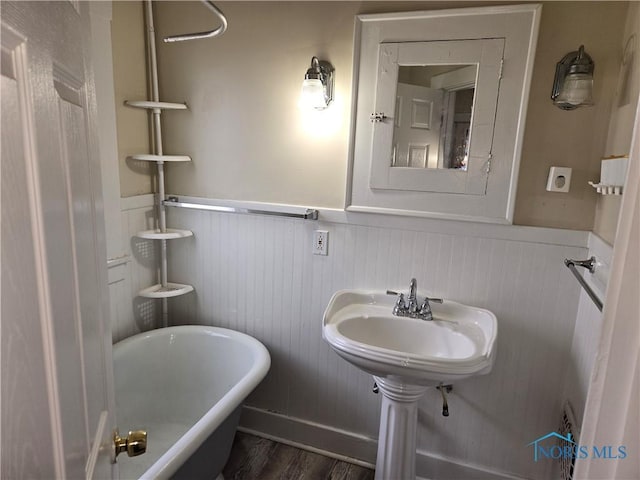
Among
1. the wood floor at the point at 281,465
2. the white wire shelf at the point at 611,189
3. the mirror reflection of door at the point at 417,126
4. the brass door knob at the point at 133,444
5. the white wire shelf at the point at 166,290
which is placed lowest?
the wood floor at the point at 281,465

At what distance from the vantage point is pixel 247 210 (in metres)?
1.99

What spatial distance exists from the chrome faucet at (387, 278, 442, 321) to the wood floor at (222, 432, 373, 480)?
0.83 meters

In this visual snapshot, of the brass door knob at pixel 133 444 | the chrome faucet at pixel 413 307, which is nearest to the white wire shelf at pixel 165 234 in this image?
the chrome faucet at pixel 413 307

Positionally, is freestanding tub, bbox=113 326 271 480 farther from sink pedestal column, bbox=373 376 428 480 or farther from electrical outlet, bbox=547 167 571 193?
electrical outlet, bbox=547 167 571 193

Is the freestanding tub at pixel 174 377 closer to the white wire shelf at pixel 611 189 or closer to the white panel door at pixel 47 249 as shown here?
the white panel door at pixel 47 249

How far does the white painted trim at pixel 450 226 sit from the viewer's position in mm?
1585

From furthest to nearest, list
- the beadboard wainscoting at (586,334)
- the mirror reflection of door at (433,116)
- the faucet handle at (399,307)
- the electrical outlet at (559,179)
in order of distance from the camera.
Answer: the faucet handle at (399,307) → the mirror reflection of door at (433,116) → the electrical outlet at (559,179) → the beadboard wainscoting at (586,334)

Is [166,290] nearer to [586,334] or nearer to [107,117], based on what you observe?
[107,117]

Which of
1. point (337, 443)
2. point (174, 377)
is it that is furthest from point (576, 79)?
point (174, 377)

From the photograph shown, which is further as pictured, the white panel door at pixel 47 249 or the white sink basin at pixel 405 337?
the white sink basin at pixel 405 337

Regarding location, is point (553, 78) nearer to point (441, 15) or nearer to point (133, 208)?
point (441, 15)

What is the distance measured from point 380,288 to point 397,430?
1.91 ft

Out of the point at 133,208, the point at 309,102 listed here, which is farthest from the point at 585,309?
the point at 133,208

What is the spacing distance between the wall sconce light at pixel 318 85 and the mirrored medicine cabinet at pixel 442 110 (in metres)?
0.12
